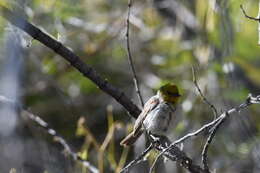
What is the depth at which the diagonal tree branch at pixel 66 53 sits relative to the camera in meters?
2.49

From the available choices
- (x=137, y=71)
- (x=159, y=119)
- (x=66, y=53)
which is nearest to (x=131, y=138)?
(x=159, y=119)

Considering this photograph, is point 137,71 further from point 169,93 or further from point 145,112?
point 145,112

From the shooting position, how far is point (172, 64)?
19.8ft

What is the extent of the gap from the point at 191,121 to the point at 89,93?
1342 mm

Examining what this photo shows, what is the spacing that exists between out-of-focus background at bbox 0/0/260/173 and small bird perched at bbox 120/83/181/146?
0.99 metres

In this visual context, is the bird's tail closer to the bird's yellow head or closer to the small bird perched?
the small bird perched

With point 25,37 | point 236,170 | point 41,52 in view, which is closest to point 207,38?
point 236,170

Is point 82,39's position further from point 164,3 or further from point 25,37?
point 25,37

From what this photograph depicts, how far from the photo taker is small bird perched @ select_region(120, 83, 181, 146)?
10.9 feet

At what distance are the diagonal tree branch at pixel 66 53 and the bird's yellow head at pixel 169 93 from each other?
1.88 ft

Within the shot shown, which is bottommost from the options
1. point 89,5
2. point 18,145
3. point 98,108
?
point 98,108

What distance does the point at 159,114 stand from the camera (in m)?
3.48

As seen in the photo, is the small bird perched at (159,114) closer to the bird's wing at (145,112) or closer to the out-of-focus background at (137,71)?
the bird's wing at (145,112)

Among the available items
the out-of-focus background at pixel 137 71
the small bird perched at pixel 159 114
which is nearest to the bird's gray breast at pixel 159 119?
the small bird perched at pixel 159 114
